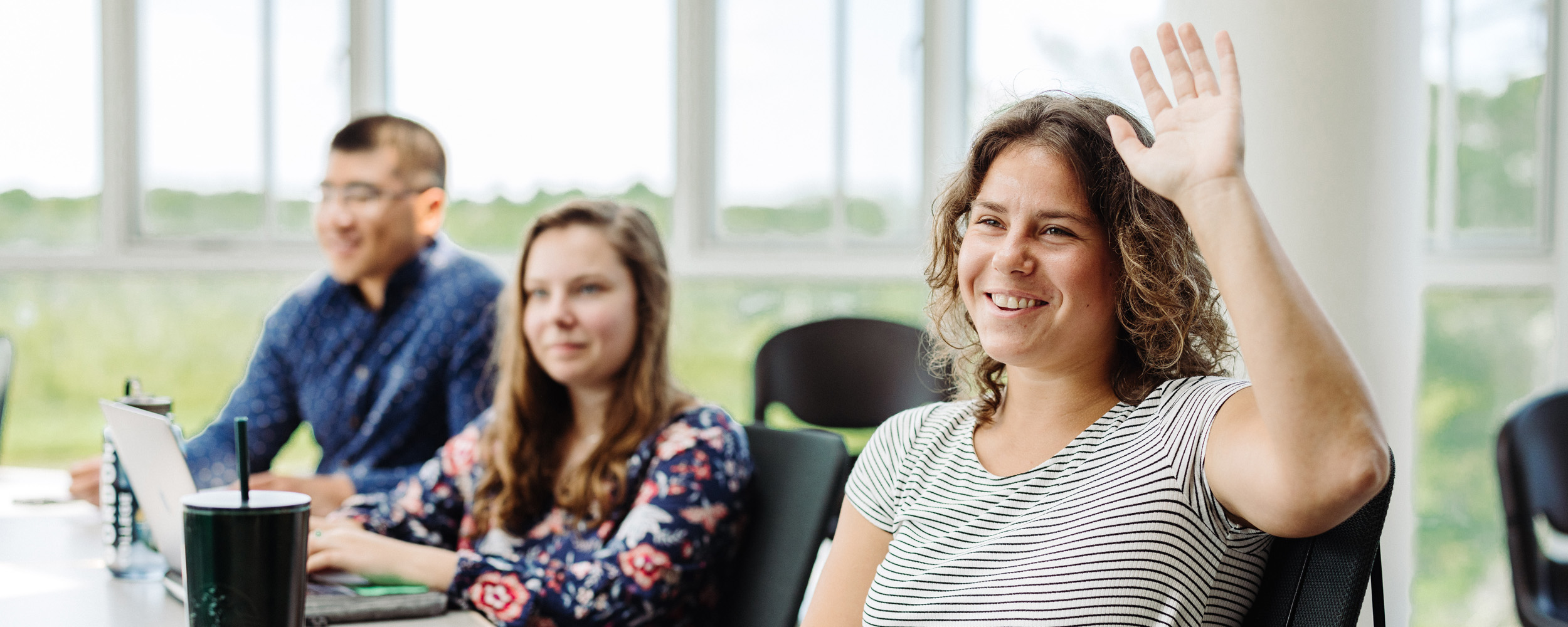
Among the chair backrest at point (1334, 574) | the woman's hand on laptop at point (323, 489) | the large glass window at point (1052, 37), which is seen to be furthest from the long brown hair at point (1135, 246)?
the large glass window at point (1052, 37)

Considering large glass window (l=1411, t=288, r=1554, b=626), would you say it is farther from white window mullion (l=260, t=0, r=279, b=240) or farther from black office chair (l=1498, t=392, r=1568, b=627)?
white window mullion (l=260, t=0, r=279, b=240)

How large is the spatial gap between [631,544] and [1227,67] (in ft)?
3.01

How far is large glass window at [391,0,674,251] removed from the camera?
3.92 m

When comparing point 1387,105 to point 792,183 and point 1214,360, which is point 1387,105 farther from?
point 792,183

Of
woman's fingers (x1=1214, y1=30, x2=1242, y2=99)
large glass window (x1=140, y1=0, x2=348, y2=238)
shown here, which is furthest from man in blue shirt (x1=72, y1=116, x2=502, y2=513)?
woman's fingers (x1=1214, y1=30, x2=1242, y2=99)

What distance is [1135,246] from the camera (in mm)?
1148

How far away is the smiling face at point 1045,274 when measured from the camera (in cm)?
116

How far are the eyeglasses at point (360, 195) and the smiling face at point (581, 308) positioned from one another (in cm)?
89

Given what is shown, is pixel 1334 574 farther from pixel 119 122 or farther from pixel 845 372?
pixel 119 122

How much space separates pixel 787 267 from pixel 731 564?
2421 millimetres

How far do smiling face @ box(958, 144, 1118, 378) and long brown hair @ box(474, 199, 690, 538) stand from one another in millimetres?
672

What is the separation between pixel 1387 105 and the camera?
2.30m

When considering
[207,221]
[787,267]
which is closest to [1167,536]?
[787,267]

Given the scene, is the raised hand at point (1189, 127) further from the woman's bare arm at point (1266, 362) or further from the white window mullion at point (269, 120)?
the white window mullion at point (269, 120)
